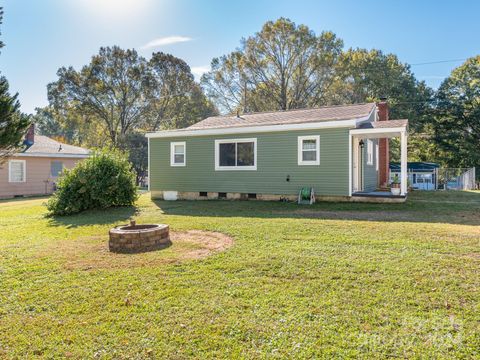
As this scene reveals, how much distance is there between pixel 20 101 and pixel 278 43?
27.7m

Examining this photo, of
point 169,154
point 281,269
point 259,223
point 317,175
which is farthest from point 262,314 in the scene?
point 169,154

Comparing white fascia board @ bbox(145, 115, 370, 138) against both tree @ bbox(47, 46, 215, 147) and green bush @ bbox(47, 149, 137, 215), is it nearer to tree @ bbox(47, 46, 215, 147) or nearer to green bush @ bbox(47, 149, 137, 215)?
green bush @ bbox(47, 149, 137, 215)

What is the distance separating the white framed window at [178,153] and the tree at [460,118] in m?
22.8

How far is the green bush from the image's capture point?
1075 cm

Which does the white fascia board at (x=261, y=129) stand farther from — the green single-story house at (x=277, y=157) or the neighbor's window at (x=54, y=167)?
the neighbor's window at (x=54, y=167)

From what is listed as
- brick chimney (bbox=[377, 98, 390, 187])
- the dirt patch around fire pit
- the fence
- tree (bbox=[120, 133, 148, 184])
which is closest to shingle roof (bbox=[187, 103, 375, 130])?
brick chimney (bbox=[377, 98, 390, 187])

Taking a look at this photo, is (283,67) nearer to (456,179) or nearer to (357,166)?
(456,179)

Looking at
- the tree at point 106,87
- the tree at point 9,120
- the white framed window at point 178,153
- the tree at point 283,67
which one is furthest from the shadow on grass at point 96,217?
the tree at point 106,87

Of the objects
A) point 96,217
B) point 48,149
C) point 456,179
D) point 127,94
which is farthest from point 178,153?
point 127,94

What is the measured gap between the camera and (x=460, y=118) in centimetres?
2733

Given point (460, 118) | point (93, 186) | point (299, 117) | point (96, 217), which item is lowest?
point (96, 217)

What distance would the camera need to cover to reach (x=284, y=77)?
3084 cm

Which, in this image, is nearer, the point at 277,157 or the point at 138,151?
the point at 277,157

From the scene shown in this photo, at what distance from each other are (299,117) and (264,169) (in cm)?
281
